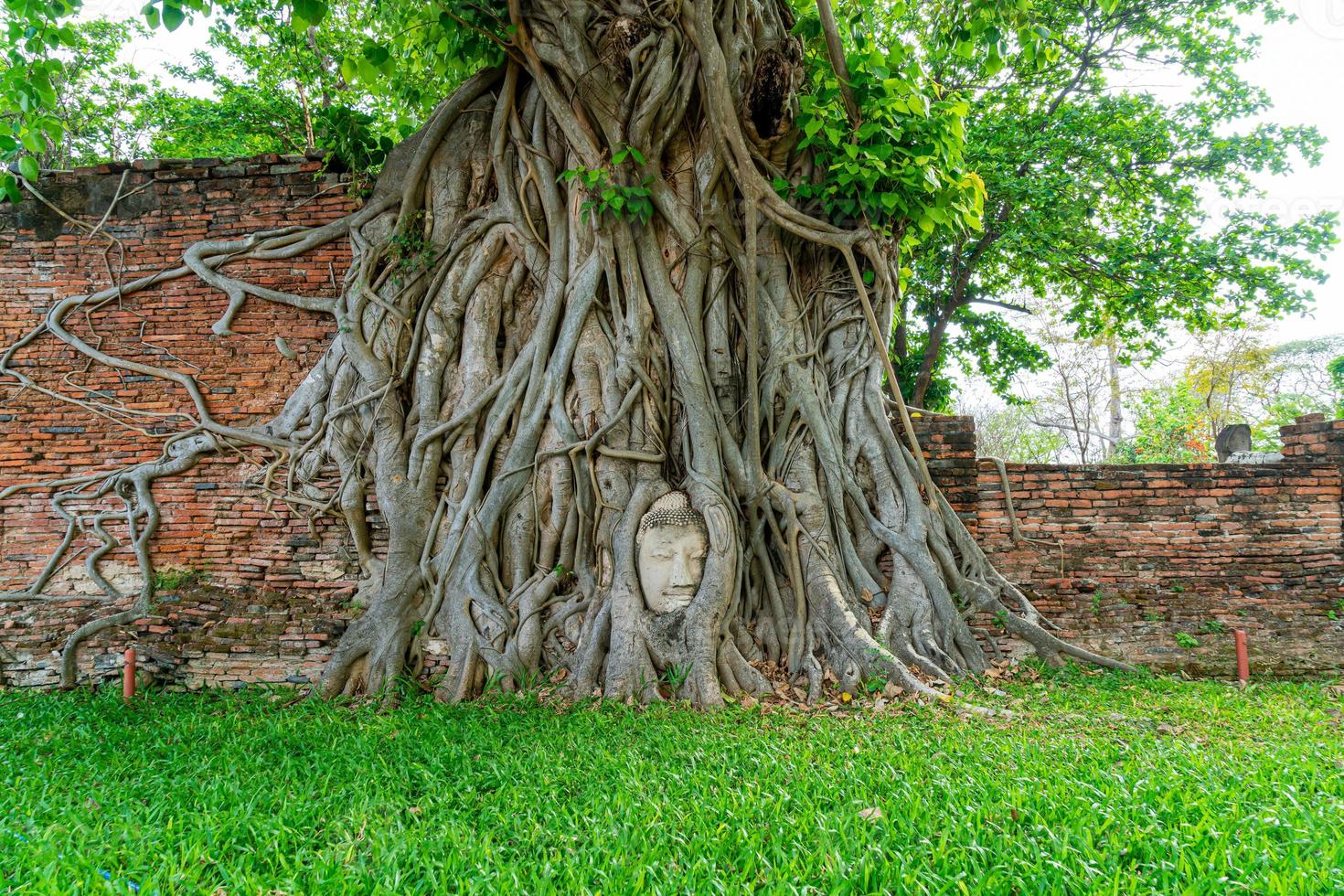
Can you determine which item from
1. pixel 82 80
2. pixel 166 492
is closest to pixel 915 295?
pixel 166 492

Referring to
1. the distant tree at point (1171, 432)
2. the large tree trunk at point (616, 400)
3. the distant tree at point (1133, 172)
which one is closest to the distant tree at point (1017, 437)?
the distant tree at point (1171, 432)

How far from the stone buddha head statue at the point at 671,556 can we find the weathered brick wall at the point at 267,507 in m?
2.00

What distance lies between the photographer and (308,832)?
245cm

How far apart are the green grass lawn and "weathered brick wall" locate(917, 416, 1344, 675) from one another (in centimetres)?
133

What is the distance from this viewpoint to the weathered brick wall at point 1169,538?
5.18m

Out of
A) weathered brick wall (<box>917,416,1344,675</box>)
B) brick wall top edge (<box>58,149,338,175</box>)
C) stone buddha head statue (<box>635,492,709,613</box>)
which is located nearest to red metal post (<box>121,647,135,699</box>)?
stone buddha head statue (<box>635,492,709,613</box>)

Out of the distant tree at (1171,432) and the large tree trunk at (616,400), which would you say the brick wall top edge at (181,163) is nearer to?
the large tree trunk at (616,400)

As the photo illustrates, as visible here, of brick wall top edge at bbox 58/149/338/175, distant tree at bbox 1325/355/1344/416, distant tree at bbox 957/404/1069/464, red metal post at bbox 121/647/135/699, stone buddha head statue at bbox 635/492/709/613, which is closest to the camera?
stone buddha head statue at bbox 635/492/709/613

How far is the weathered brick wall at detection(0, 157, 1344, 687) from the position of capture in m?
5.06

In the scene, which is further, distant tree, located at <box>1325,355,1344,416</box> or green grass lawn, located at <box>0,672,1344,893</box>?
distant tree, located at <box>1325,355,1344,416</box>

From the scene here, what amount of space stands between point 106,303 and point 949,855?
6335 mm

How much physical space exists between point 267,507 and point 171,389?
3.76 ft

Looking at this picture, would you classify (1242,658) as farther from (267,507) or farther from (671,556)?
(267,507)

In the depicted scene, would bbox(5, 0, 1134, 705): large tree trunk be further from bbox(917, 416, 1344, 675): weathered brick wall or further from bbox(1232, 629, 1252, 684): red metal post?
bbox(1232, 629, 1252, 684): red metal post
